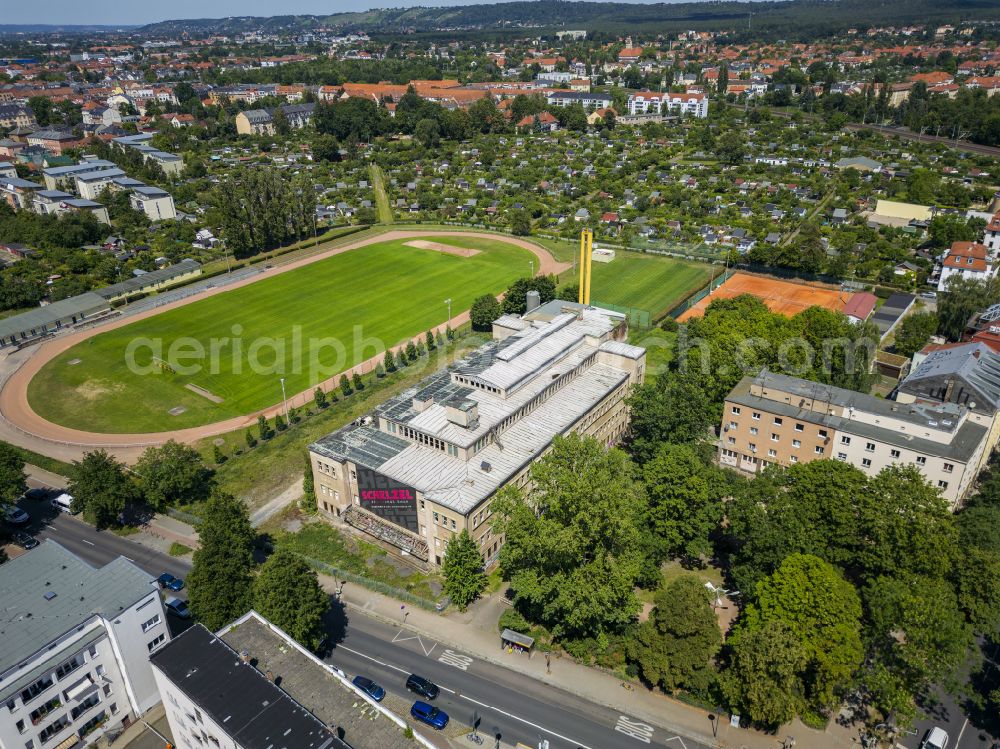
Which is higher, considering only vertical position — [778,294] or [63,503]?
[63,503]

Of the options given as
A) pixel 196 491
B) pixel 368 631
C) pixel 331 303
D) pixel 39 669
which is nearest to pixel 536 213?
pixel 331 303

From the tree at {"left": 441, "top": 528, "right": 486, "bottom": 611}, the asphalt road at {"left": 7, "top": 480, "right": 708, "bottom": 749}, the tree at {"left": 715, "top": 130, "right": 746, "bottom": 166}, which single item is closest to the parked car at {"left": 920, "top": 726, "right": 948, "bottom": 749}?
the asphalt road at {"left": 7, "top": 480, "right": 708, "bottom": 749}

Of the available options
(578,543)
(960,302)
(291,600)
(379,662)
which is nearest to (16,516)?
(291,600)

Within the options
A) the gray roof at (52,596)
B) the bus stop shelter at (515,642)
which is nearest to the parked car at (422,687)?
the bus stop shelter at (515,642)

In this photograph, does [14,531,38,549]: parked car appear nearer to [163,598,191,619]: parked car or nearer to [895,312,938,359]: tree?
[163,598,191,619]: parked car

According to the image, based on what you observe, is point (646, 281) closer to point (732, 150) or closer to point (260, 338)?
point (260, 338)

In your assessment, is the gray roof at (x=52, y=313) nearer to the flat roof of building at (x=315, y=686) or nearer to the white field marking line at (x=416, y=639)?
the flat roof of building at (x=315, y=686)

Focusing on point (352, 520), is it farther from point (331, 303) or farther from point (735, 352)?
point (331, 303)
